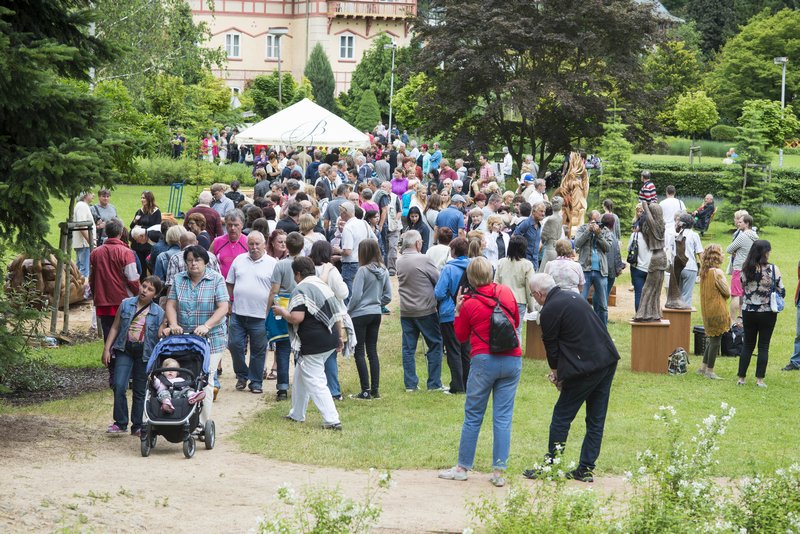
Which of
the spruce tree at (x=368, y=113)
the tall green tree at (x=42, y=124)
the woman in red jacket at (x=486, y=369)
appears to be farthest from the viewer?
the spruce tree at (x=368, y=113)

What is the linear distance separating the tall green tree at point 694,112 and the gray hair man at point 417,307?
166 ft

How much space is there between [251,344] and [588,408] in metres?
4.51

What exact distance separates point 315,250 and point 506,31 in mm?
24169

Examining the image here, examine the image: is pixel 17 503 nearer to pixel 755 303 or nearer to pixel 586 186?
pixel 755 303

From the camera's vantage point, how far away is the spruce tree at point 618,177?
3102 cm

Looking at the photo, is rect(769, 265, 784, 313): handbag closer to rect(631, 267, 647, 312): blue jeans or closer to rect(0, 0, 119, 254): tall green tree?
rect(631, 267, 647, 312): blue jeans

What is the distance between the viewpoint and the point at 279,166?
96.2 ft

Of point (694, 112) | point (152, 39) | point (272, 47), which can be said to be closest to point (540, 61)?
point (152, 39)

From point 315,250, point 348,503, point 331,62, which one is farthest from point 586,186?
point 331,62

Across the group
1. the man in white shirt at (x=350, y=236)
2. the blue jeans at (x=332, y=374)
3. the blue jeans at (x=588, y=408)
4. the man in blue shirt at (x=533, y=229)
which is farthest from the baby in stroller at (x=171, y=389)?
the man in blue shirt at (x=533, y=229)

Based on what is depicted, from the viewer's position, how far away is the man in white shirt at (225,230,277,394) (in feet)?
39.9

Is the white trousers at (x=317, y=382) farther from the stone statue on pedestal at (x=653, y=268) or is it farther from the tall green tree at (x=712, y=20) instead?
the tall green tree at (x=712, y=20)

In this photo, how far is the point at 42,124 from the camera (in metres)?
9.45

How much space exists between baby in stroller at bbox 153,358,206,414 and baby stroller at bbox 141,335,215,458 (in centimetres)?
2
